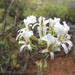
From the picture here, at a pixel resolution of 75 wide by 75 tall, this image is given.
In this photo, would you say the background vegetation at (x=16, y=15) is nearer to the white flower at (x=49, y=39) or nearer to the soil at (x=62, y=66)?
the soil at (x=62, y=66)

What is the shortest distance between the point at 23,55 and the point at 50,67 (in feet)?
1.14

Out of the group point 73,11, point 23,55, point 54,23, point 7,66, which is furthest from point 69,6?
point 54,23

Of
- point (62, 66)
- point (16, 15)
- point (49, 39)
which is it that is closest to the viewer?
point (49, 39)

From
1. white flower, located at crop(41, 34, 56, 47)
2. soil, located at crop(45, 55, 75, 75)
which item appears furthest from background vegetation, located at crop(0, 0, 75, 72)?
white flower, located at crop(41, 34, 56, 47)

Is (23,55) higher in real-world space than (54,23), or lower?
lower

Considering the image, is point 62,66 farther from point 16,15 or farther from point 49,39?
point 49,39

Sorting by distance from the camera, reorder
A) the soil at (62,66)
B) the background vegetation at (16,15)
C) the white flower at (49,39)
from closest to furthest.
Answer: the white flower at (49,39) → the background vegetation at (16,15) → the soil at (62,66)

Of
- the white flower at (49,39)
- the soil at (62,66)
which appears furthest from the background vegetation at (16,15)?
A: the white flower at (49,39)

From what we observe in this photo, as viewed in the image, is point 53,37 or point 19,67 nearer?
point 53,37

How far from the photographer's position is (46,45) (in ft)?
6.22

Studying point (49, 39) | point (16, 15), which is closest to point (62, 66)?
point (16, 15)

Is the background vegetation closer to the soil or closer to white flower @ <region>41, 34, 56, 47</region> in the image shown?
the soil

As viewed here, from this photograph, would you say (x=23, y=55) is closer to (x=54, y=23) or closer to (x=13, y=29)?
(x=13, y=29)

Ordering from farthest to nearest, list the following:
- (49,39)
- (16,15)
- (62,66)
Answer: (16,15) → (62,66) → (49,39)
